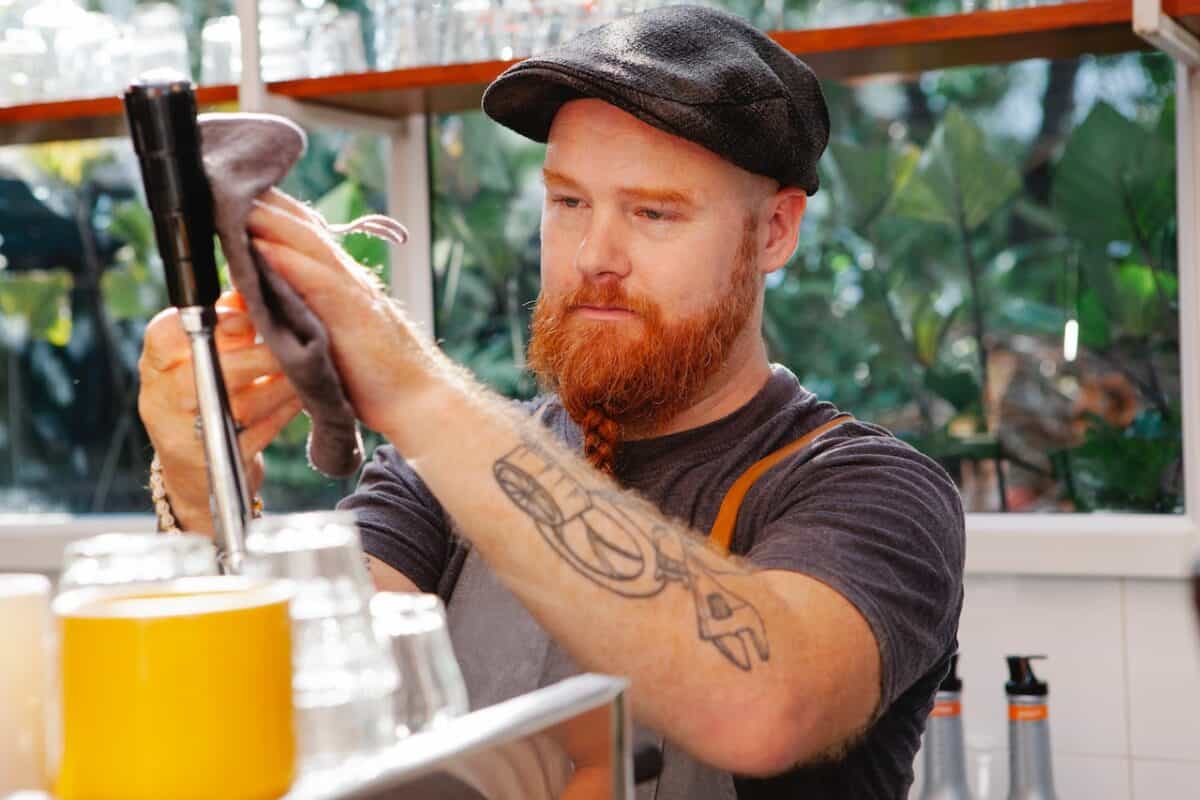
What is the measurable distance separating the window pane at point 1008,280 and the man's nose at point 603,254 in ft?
3.30

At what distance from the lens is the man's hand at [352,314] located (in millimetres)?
748

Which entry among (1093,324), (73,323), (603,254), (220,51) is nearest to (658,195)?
(603,254)

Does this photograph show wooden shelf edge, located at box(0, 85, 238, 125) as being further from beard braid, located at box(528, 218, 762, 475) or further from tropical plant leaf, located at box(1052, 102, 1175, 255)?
tropical plant leaf, located at box(1052, 102, 1175, 255)

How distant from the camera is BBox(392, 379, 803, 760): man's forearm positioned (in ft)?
2.97

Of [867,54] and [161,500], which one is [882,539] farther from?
[867,54]

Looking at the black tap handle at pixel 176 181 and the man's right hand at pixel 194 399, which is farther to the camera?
the man's right hand at pixel 194 399

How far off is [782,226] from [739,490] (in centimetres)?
32

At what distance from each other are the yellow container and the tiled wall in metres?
1.66

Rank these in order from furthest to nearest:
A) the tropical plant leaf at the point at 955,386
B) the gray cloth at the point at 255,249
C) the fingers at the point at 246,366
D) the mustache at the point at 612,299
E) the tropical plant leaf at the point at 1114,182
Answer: the tropical plant leaf at the point at 955,386 < the tropical plant leaf at the point at 1114,182 < the mustache at the point at 612,299 < the fingers at the point at 246,366 < the gray cloth at the point at 255,249

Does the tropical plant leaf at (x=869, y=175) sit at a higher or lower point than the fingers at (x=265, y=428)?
higher

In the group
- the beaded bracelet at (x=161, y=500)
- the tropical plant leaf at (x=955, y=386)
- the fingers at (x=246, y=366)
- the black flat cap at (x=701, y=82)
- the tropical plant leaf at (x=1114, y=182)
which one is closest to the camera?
the fingers at (x=246, y=366)

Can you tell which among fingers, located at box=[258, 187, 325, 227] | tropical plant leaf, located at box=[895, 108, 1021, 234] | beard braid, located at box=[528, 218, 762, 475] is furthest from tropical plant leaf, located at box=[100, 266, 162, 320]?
fingers, located at box=[258, 187, 325, 227]

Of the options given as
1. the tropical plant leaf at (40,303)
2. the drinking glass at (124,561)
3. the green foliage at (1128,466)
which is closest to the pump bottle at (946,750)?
the green foliage at (1128,466)

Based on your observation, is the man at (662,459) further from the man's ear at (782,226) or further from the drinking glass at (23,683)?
the drinking glass at (23,683)
